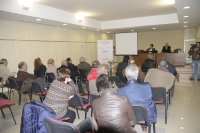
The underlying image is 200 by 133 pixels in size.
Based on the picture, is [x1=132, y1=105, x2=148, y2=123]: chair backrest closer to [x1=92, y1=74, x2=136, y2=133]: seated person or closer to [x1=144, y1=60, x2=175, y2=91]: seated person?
[x1=92, y1=74, x2=136, y2=133]: seated person

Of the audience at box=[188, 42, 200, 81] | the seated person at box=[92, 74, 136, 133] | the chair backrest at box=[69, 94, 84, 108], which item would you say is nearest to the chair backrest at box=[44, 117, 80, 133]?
the seated person at box=[92, 74, 136, 133]

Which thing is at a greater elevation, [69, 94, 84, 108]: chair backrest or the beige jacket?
the beige jacket

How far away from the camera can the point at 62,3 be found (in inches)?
227

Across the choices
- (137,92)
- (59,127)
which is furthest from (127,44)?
(59,127)

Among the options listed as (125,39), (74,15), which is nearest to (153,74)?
(74,15)

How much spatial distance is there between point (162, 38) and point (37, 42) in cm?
899

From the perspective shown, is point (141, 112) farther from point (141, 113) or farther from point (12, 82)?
point (12, 82)

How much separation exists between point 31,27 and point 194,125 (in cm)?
656

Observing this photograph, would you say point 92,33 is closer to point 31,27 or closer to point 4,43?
point 31,27

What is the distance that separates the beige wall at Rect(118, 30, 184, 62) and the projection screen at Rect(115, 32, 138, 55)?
325 centimetres

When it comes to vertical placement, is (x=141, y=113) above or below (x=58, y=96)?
below

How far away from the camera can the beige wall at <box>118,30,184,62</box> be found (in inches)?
466

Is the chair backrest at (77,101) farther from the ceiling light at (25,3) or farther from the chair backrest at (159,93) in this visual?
the ceiling light at (25,3)

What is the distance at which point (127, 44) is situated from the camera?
33.7 ft
